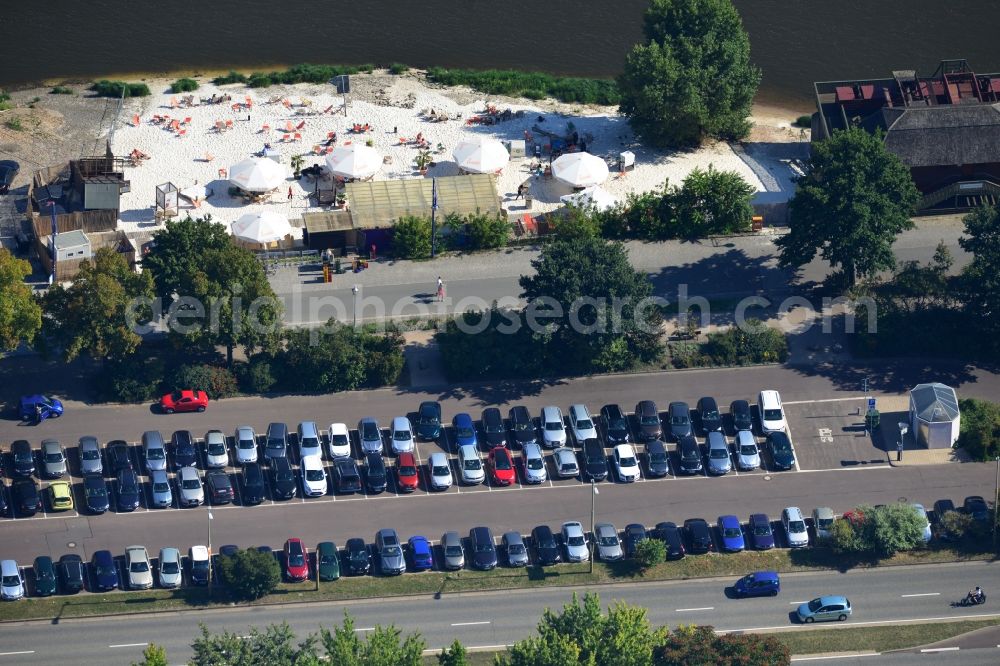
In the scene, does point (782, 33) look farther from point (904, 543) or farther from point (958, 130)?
point (904, 543)

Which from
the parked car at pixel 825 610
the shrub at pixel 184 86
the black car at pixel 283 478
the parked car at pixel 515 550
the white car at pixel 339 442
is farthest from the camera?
the shrub at pixel 184 86

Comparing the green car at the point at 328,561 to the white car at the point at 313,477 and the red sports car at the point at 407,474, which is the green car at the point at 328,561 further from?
the red sports car at the point at 407,474

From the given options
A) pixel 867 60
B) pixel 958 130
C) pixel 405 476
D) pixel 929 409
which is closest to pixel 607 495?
pixel 405 476

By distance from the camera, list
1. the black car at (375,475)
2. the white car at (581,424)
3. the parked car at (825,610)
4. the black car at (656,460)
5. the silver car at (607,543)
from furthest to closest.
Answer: the white car at (581,424) < the black car at (656,460) < the black car at (375,475) < the silver car at (607,543) < the parked car at (825,610)

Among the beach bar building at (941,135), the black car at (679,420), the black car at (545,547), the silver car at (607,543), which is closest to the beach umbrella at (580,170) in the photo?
the beach bar building at (941,135)

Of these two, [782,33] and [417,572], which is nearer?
[417,572]

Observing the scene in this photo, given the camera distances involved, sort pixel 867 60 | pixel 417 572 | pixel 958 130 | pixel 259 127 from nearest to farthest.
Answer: pixel 417 572 → pixel 958 130 → pixel 259 127 → pixel 867 60
